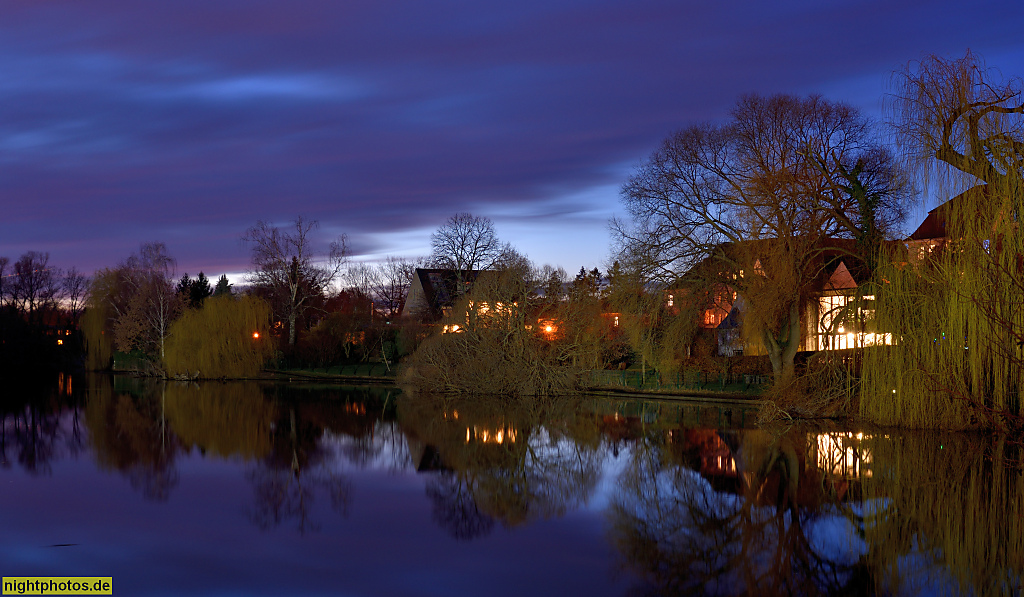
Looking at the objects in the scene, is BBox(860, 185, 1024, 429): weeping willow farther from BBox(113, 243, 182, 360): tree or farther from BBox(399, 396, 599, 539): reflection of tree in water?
BBox(113, 243, 182, 360): tree

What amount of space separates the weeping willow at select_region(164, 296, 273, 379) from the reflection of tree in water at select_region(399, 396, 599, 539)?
19871 millimetres

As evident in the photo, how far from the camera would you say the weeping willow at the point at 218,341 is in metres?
43.5

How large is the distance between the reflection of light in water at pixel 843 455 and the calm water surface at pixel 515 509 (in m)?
0.10

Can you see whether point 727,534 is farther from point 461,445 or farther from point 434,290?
point 434,290

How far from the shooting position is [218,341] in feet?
143

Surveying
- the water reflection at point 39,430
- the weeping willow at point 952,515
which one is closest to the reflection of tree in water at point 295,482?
the water reflection at point 39,430

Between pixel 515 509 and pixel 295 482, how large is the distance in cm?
437

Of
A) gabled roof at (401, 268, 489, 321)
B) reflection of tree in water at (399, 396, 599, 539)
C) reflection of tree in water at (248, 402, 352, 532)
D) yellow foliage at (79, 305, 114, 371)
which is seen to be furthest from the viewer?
yellow foliage at (79, 305, 114, 371)

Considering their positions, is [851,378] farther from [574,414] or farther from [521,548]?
[521,548]

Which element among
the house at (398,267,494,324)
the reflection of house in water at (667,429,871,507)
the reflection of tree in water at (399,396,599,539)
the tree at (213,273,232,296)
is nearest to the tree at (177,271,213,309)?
the tree at (213,273,232,296)

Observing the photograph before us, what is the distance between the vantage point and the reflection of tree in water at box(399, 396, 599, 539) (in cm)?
1239

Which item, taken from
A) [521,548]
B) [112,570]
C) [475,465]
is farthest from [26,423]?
[521,548]

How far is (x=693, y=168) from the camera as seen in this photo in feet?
90.4

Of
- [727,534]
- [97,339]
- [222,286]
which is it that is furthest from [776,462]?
[222,286]
